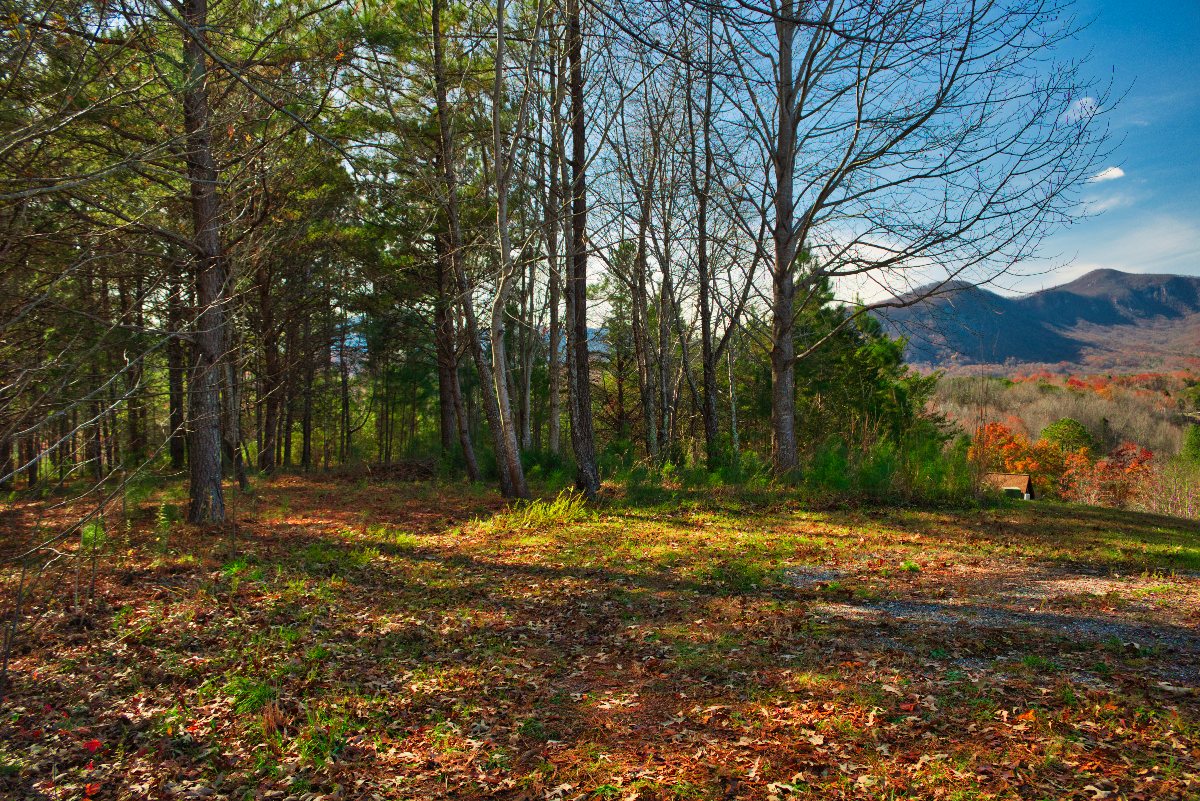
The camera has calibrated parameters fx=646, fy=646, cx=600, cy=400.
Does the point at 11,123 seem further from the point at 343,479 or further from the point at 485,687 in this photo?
the point at 343,479

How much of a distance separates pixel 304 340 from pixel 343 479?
3.91 metres

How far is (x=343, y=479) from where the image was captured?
1750 centimetres

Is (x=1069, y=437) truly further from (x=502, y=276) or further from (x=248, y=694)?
(x=248, y=694)

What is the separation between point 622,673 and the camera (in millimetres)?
4062

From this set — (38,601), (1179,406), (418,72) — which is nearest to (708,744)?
(38,601)

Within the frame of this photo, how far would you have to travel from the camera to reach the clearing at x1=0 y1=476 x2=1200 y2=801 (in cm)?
293

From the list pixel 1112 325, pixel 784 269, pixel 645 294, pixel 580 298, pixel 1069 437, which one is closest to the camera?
pixel 580 298

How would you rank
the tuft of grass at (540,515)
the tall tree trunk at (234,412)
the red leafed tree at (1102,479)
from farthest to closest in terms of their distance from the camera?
1. the red leafed tree at (1102,479)
2. the tall tree trunk at (234,412)
3. the tuft of grass at (540,515)

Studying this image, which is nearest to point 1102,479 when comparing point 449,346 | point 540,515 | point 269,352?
point 449,346

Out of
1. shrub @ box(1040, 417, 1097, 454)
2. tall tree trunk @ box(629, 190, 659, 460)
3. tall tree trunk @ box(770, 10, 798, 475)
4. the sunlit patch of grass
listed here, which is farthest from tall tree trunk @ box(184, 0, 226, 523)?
shrub @ box(1040, 417, 1097, 454)

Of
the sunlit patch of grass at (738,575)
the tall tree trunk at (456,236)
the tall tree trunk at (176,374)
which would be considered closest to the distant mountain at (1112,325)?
the tall tree trunk at (456,236)

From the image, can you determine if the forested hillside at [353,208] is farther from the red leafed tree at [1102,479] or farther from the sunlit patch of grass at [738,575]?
the red leafed tree at [1102,479]

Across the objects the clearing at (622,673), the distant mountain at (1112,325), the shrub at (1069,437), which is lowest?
the shrub at (1069,437)

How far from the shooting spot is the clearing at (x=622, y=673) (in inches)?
115
